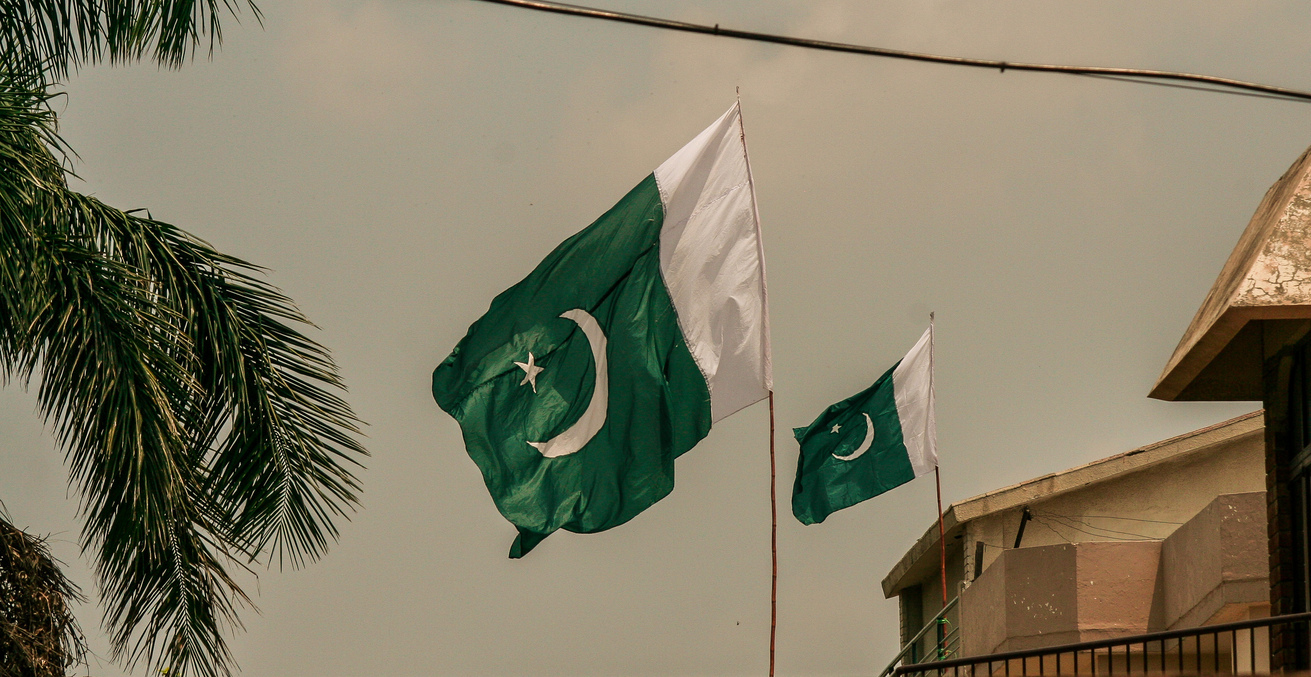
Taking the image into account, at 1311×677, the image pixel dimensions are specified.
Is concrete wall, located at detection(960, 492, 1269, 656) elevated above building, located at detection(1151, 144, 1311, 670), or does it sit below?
below

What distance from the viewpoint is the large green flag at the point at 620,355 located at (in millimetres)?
9555

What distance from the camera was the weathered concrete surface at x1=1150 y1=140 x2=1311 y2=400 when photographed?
8.74 metres

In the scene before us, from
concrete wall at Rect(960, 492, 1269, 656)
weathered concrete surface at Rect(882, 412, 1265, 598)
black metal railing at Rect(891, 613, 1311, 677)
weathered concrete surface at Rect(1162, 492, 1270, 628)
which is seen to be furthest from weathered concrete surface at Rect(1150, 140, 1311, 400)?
weathered concrete surface at Rect(882, 412, 1265, 598)

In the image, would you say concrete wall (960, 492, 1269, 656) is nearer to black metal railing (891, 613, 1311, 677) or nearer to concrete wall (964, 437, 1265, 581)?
black metal railing (891, 613, 1311, 677)

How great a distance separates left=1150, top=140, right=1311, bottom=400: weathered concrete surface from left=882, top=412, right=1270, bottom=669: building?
3755 millimetres

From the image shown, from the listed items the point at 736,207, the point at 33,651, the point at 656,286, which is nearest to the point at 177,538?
the point at 33,651

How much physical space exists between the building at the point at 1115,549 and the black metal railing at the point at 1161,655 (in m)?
0.31

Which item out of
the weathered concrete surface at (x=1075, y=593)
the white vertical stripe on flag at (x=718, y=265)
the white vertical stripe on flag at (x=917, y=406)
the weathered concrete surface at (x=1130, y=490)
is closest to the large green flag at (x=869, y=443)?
the white vertical stripe on flag at (x=917, y=406)

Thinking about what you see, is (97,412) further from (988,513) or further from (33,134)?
(988,513)

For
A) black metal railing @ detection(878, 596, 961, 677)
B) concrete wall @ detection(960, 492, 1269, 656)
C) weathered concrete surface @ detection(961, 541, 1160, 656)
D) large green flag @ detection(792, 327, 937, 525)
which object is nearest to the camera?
concrete wall @ detection(960, 492, 1269, 656)

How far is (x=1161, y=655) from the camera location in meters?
10.8

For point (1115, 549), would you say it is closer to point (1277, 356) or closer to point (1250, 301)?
point (1277, 356)

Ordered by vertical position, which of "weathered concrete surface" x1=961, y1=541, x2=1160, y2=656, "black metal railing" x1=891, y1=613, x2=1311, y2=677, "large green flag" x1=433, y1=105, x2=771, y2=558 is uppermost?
"large green flag" x1=433, y1=105, x2=771, y2=558

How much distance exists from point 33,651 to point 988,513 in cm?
1534
